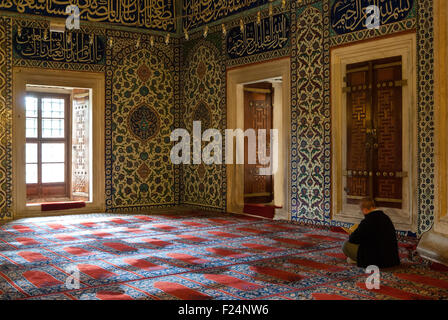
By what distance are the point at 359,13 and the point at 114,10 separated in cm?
409

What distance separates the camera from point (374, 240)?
3.92 metres

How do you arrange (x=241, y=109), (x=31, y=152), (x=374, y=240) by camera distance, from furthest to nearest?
1. (x=31, y=152)
2. (x=241, y=109)
3. (x=374, y=240)

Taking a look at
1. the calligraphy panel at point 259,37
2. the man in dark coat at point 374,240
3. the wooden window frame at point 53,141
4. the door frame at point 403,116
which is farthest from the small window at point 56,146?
the man in dark coat at point 374,240

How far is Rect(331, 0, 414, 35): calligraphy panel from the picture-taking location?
18.0ft

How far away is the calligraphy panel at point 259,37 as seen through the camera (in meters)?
6.89

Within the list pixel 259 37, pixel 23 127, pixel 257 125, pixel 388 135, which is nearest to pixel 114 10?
pixel 23 127

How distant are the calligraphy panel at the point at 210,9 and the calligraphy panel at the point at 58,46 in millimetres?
1536

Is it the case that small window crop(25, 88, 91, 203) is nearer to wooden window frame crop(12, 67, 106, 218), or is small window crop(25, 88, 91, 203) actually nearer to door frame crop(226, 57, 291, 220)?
wooden window frame crop(12, 67, 106, 218)

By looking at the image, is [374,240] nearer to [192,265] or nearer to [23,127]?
[192,265]

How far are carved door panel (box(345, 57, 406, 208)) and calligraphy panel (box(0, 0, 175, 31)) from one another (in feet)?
10.9

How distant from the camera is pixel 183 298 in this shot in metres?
3.19

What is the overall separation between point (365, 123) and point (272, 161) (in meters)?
2.64

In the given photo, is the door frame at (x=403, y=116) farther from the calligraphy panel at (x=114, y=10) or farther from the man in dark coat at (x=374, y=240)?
the calligraphy panel at (x=114, y=10)

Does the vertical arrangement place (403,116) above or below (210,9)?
below
